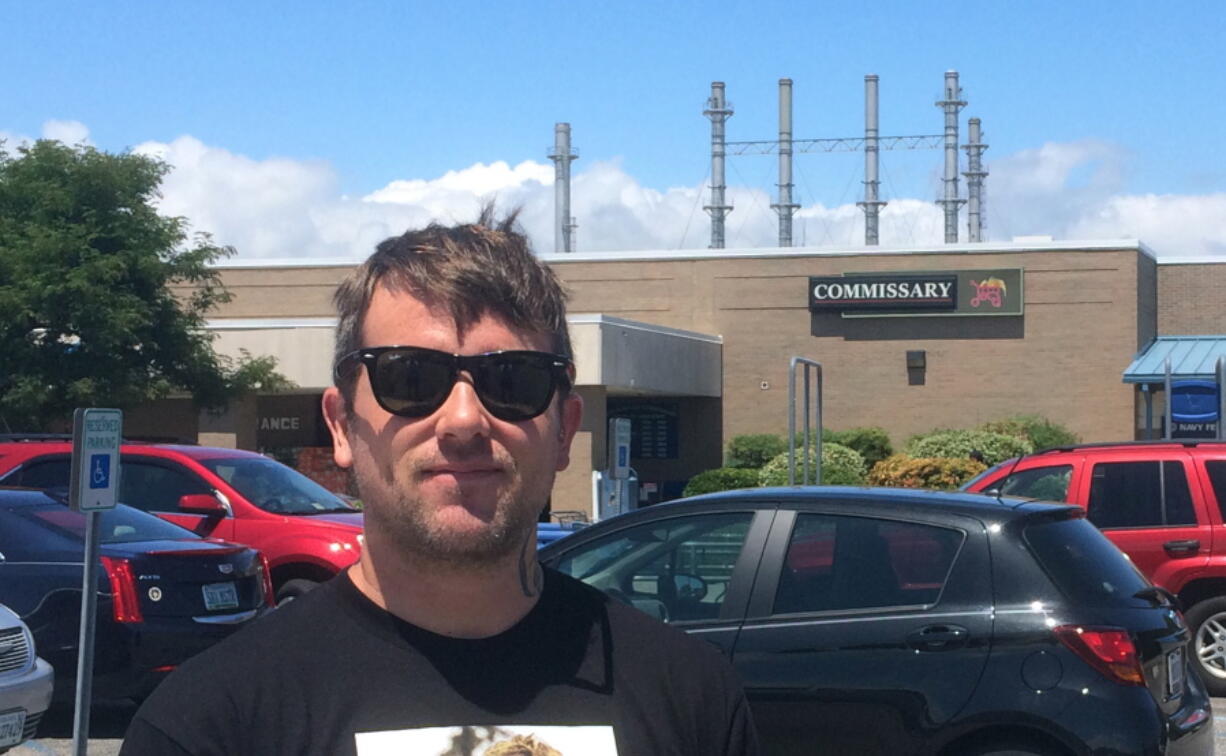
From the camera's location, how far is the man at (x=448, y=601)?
2.10m

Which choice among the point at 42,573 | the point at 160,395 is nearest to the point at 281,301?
the point at 160,395

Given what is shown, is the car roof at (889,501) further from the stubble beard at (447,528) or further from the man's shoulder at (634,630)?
the stubble beard at (447,528)

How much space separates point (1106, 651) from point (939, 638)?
2.14 ft

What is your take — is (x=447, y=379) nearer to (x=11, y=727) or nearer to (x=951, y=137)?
(x=11, y=727)

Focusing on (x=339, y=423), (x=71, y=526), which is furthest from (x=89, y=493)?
(x=339, y=423)

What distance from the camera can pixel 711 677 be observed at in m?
2.35

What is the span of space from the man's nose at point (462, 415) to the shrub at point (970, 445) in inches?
1190

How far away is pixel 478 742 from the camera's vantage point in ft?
6.86

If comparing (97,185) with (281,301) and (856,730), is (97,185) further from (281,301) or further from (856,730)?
(856,730)

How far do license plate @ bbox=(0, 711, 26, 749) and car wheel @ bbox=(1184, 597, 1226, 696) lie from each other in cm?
848

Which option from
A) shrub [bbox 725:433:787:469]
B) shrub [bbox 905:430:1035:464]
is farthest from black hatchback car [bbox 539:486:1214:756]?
shrub [bbox 725:433:787:469]

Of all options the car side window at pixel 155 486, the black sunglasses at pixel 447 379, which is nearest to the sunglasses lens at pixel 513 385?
the black sunglasses at pixel 447 379

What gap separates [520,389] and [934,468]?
2537cm

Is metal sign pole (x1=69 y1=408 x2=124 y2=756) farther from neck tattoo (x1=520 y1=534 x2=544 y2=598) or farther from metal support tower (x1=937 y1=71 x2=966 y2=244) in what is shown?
metal support tower (x1=937 y1=71 x2=966 y2=244)
